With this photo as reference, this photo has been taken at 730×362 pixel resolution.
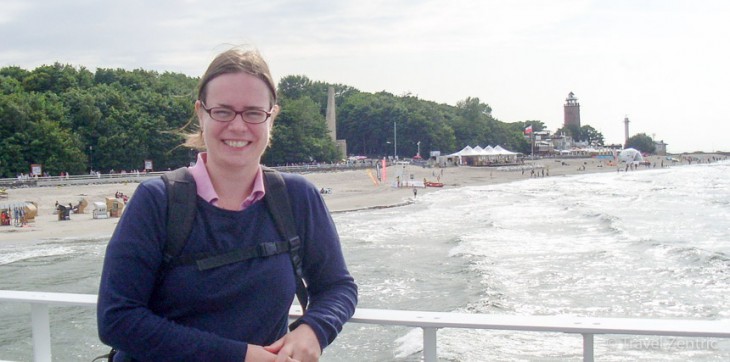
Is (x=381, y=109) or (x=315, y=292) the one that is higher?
(x=381, y=109)

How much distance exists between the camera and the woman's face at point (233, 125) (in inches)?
72.9

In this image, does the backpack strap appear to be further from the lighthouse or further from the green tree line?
the lighthouse

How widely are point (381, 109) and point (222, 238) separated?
99.9 m

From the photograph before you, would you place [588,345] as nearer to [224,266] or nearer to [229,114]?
[224,266]

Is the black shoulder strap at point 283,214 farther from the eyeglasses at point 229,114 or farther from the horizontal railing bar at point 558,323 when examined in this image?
the horizontal railing bar at point 558,323

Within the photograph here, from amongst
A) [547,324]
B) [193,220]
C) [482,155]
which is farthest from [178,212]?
[482,155]

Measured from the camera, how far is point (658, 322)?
1.97 meters

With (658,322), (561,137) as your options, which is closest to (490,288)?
(658,322)

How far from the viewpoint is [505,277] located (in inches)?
591

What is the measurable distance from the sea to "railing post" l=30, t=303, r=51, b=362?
2.21 m

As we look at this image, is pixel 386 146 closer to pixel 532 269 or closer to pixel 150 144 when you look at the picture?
pixel 150 144

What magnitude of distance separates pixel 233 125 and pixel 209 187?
180 millimetres

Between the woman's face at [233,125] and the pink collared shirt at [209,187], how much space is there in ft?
0.12

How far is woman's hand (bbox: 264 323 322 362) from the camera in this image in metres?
1.78
